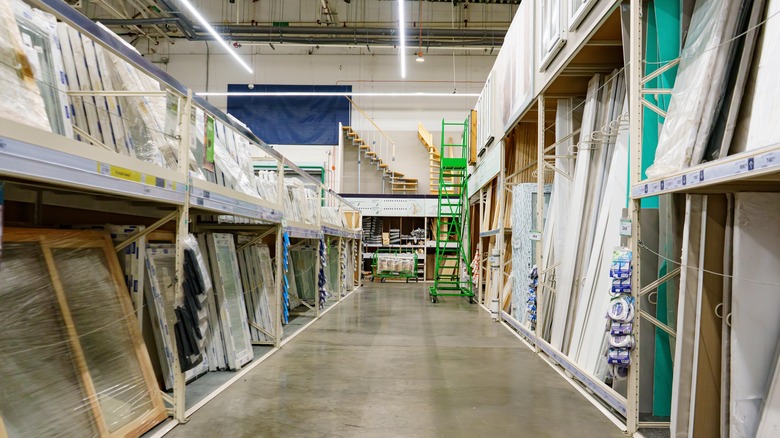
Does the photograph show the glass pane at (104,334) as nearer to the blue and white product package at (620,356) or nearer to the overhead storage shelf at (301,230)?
the overhead storage shelf at (301,230)

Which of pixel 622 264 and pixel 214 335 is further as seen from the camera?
pixel 214 335

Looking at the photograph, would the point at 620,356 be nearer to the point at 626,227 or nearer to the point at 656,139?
the point at 626,227

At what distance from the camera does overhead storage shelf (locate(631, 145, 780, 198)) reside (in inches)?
57.0

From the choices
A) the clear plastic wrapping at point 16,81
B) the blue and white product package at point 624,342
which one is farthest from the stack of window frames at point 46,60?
the blue and white product package at point 624,342

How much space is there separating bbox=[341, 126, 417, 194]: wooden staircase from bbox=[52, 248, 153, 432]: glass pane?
470 inches

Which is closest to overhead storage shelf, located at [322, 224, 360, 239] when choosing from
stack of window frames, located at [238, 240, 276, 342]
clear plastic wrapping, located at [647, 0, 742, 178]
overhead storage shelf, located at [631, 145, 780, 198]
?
stack of window frames, located at [238, 240, 276, 342]

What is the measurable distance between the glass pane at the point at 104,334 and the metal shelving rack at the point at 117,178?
19 cm

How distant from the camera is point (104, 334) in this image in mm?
2299

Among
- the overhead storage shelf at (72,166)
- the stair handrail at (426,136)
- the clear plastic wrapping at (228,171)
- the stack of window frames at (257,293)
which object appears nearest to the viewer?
the overhead storage shelf at (72,166)

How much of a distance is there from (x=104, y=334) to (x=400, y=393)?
6.35 ft

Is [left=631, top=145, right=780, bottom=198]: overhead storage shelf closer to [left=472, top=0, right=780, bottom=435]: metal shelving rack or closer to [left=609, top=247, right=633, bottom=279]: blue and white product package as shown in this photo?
[left=472, top=0, right=780, bottom=435]: metal shelving rack

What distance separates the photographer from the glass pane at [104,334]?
2170 mm

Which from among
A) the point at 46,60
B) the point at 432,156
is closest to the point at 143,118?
the point at 46,60

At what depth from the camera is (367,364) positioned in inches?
152
